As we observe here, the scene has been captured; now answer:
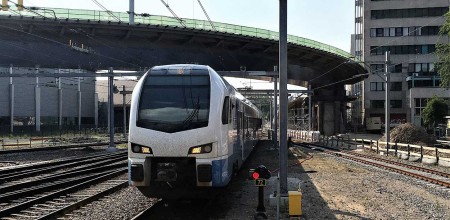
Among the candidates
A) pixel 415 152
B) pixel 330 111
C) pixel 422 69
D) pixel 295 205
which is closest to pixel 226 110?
pixel 295 205

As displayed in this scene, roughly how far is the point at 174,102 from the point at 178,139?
92cm

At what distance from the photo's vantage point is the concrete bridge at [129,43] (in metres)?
32.2

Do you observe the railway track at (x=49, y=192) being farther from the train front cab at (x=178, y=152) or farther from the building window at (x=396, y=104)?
the building window at (x=396, y=104)

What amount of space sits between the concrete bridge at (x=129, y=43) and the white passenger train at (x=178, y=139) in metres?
21.2

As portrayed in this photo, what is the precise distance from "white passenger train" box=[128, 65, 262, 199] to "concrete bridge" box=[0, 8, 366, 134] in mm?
21217

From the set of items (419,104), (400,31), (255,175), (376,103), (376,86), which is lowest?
(255,175)

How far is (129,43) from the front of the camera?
35.3 m

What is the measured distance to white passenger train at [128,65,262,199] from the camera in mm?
9359

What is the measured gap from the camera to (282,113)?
34.2ft

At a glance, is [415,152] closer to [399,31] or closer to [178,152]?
[178,152]

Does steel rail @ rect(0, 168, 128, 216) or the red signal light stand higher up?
the red signal light

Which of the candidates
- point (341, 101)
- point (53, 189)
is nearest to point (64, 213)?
point (53, 189)

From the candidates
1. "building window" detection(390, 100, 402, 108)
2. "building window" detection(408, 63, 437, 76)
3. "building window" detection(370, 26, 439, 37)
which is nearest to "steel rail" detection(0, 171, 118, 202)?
"building window" detection(390, 100, 402, 108)

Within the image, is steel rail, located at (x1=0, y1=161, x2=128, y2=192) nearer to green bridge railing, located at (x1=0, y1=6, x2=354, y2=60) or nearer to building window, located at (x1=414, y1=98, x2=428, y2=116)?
green bridge railing, located at (x1=0, y1=6, x2=354, y2=60)
